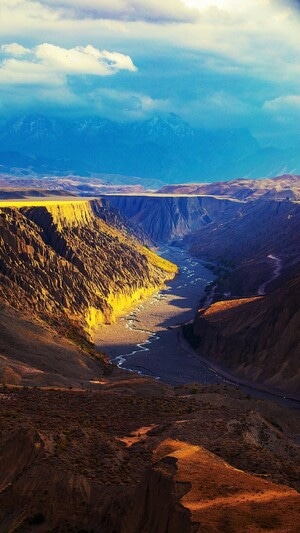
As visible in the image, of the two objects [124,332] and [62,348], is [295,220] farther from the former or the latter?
[62,348]

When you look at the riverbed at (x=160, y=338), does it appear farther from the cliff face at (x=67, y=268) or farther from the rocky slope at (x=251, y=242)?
the rocky slope at (x=251, y=242)

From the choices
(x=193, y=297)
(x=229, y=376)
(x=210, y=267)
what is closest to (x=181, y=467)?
(x=229, y=376)

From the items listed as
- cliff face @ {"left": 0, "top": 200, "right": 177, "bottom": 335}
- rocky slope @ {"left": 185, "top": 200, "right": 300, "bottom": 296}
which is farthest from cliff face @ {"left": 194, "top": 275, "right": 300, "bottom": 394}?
rocky slope @ {"left": 185, "top": 200, "right": 300, "bottom": 296}

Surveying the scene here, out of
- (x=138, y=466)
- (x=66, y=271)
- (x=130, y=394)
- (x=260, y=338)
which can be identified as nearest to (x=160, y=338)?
(x=66, y=271)

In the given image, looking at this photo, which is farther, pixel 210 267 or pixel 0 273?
pixel 210 267

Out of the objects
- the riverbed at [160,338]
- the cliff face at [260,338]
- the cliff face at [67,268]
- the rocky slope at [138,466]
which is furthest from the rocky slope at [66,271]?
the cliff face at [260,338]

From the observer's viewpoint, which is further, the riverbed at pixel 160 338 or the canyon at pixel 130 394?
the riverbed at pixel 160 338

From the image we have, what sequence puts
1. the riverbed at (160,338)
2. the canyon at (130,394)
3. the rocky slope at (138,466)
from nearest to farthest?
the rocky slope at (138,466) < the canyon at (130,394) < the riverbed at (160,338)

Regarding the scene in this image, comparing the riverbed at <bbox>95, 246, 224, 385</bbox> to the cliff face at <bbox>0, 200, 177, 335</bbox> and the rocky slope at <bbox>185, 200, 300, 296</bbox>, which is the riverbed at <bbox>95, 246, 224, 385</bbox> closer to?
the cliff face at <bbox>0, 200, 177, 335</bbox>
